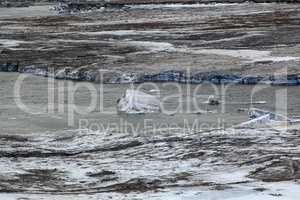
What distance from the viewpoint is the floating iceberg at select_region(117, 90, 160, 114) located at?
16.5m

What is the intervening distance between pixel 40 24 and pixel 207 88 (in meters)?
26.9

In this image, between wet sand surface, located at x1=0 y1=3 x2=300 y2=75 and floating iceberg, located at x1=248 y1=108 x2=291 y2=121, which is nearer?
floating iceberg, located at x1=248 y1=108 x2=291 y2=121

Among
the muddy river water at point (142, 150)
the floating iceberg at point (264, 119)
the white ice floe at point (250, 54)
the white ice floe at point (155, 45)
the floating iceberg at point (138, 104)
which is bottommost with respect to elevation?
the muddy river water at point (142, 150)

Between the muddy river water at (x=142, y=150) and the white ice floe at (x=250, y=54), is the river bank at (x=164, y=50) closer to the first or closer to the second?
the white ice floe at (x=250, y=54)

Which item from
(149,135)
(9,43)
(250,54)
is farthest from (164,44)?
(149,135)

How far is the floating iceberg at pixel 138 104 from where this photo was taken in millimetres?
16453

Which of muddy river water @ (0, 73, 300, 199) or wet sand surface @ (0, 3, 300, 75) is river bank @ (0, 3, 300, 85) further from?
muddy river water @ (0, 73, 300, 199)

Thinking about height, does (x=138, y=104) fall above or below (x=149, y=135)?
above

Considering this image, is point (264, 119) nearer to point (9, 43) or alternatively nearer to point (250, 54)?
point (250, 54)

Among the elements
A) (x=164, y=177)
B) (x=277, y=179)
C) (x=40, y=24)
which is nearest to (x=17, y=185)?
(x=164, y=177)

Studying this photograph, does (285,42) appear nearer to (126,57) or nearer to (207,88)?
(126,57)

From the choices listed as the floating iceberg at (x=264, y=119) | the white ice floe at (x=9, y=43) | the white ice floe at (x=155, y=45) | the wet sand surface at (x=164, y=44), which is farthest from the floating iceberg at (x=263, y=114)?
the white ice floe at (x=9, y=43)

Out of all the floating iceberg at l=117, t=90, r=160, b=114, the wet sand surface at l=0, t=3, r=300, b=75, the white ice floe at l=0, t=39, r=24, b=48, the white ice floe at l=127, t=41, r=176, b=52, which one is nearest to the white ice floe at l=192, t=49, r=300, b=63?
the wet sand surface at l=0, t=3, r=300, b=75

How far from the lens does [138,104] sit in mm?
16719
